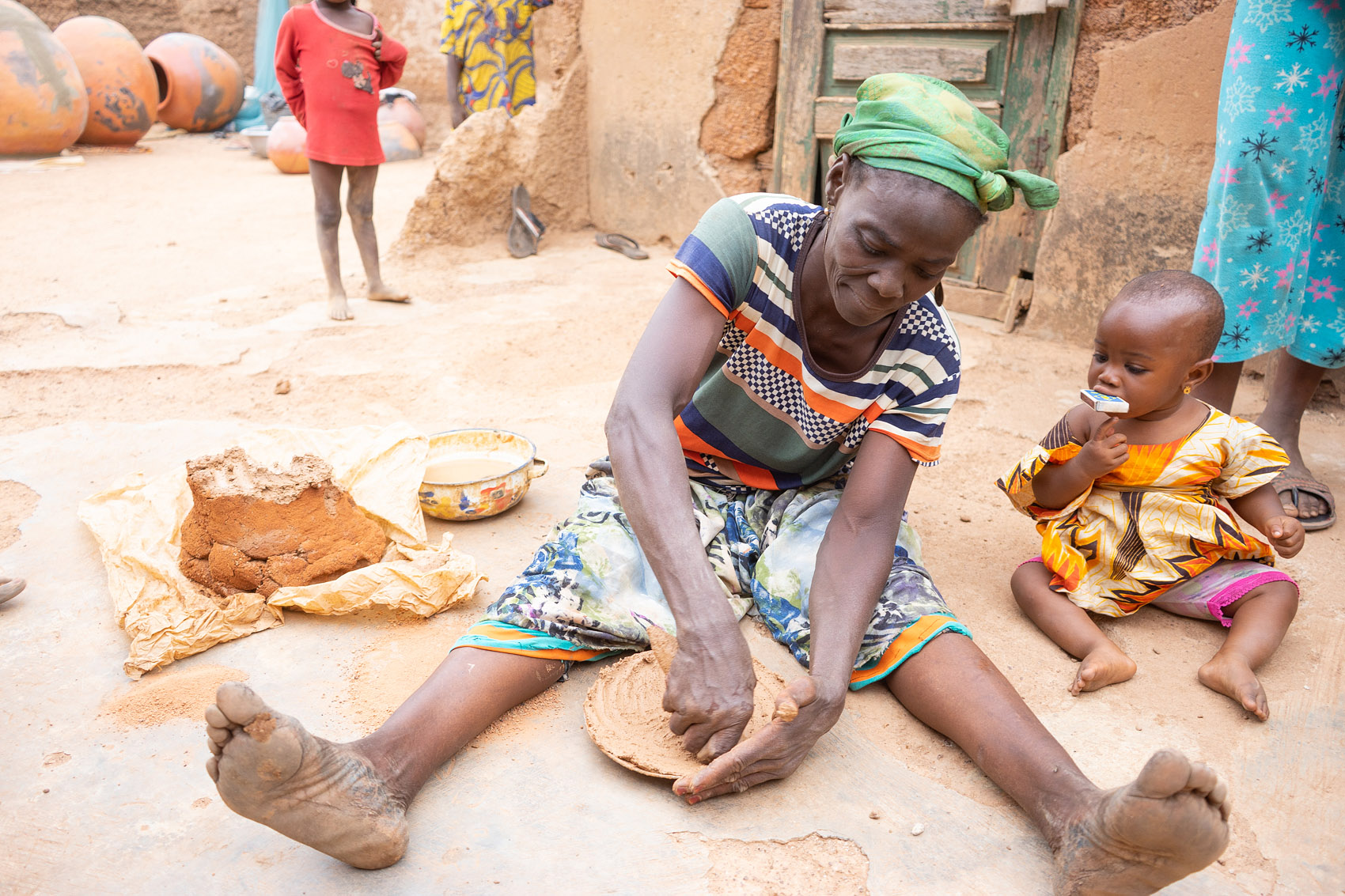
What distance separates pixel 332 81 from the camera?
400cm

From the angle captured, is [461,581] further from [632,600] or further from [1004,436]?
[1004,436]

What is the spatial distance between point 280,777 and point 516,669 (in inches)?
18.5

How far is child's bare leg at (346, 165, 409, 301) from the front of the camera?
4234mm

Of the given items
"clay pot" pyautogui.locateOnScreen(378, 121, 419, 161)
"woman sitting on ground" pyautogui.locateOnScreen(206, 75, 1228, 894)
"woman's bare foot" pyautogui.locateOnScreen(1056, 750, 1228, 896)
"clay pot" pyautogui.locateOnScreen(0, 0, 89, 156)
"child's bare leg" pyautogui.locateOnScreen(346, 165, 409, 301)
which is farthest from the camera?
"clay pot" pyautogui.locateOnScreen(378, 121, 419, 161)

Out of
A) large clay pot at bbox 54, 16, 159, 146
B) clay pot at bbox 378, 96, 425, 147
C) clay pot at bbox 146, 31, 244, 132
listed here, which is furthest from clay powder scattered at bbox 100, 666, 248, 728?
clay pot at bbox 146, 31, 244, 132

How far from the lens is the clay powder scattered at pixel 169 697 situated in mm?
1603

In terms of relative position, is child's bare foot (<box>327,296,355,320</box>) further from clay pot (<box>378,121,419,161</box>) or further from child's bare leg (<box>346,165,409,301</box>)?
clay pot (<box>378,121,419,161</box>)

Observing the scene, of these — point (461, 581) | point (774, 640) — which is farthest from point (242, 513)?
point (774, 640)

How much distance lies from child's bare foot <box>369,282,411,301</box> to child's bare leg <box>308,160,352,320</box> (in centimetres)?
23

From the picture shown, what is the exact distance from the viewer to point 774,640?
185cm

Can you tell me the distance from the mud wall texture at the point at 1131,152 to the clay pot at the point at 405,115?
7.47 meters

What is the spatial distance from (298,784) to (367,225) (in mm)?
3659

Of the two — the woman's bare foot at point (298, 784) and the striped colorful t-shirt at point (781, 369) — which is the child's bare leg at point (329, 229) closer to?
the striped colorful t-shirt at point (781, 369)

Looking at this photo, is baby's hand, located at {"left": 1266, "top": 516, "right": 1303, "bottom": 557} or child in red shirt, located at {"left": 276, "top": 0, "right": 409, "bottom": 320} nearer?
baby's hand, located at {"left": 1266, "top": 516, "right": 1303, "bottom": 557}
